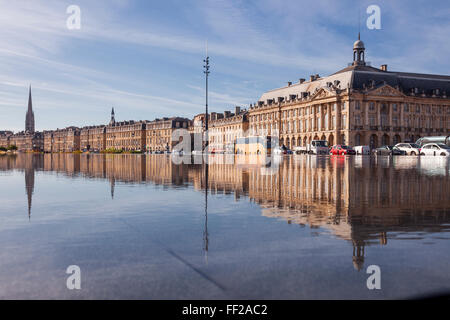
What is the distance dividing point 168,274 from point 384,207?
182 inches

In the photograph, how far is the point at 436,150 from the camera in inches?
1668

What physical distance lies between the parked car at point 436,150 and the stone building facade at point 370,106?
40.7 meters

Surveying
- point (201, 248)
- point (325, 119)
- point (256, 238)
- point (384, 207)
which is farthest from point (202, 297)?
point (325, 119)

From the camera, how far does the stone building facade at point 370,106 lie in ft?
282

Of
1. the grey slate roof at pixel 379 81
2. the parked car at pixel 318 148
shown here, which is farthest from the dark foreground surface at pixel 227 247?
the grey slate roof at pixel 379 81

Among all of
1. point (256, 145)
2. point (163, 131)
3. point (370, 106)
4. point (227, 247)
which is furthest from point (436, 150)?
point (163, 131)

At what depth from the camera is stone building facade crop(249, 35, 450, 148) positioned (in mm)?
86000

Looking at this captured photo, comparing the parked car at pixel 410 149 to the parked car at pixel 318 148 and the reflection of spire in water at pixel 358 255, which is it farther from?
the reflection of spire in water at pixel 358 255

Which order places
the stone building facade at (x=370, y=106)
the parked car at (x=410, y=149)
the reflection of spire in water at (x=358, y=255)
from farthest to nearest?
the stone building facade at (x=370, y=106) < the parked car at (x=410, y=149) < the reflection of spire in water at (x=358, y=255)

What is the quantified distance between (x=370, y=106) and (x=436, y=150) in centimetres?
4655

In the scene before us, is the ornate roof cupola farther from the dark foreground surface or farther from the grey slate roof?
the dark foreground surface

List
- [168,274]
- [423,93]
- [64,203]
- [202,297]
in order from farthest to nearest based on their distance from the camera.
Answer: [423,93] < [64,203] < [168,274] < [202,297]
